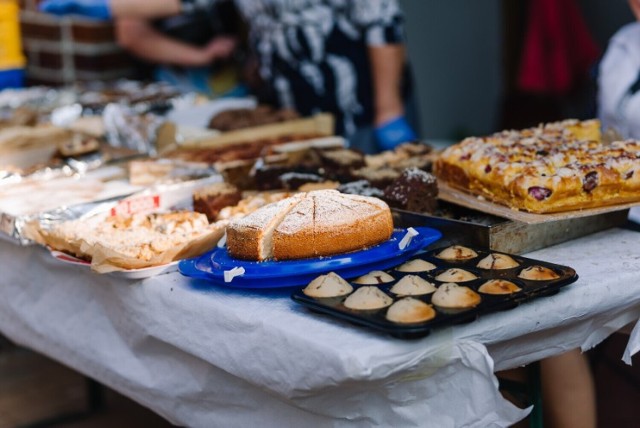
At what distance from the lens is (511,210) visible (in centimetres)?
211

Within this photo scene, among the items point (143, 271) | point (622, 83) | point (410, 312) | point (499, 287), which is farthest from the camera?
point (622, 83)

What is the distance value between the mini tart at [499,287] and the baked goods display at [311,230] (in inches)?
11.8

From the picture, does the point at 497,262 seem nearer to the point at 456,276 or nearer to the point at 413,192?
the point at 456,276

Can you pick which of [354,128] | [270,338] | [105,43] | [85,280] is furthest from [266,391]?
[105,43]

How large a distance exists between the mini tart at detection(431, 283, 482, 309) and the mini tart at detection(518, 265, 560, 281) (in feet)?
0.47

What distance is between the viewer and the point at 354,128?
3.90 metres

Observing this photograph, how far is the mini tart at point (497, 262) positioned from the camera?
5.88ft

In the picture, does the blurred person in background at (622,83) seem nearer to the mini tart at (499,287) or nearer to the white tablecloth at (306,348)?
the white tablecloth at (306,348)

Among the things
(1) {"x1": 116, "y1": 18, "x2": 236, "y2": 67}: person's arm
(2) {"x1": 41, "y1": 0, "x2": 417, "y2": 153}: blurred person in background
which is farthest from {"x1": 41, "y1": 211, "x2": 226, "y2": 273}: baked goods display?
(1) {"x1": 116, "y1": 18, "x2": 236, "y2": 67}: person's arm

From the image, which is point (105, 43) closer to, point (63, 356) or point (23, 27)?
point (23, 27)

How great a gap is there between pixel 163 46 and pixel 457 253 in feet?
10.1

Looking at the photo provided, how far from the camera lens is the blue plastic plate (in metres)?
1.81

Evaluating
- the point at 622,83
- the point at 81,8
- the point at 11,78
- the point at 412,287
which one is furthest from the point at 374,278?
the point at 11,78

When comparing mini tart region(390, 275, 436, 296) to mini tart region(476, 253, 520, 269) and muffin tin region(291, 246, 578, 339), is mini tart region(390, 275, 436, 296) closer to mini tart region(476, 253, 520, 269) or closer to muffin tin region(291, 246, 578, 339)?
muffin tin region(291, 246, 578, 339)
